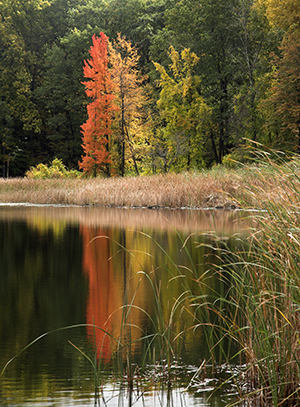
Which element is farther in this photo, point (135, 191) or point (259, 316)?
point (135, 191)

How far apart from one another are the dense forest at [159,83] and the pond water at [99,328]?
17350mm

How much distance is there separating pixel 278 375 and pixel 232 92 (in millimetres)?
32173

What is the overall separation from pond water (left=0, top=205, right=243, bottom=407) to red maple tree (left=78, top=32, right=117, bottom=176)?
19.3m

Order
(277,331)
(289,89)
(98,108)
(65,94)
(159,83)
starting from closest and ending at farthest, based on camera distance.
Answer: (277,331)
(289,89)
(98,108)
(159,83)
(65,94)

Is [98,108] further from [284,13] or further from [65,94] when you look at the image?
[65,94]

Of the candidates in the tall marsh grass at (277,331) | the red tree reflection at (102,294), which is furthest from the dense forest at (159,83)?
the tall marsh grass at (277,331)

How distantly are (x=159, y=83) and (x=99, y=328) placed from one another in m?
31.9

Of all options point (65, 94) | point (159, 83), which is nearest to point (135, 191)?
point (159, 83)

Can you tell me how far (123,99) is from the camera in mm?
30484

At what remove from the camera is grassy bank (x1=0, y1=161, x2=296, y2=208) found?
19219mm

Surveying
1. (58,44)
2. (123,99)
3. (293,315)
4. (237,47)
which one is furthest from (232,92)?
(293,315)

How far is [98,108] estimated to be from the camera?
30.0 meters

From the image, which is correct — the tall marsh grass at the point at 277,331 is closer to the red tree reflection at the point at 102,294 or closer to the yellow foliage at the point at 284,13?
the red tree reflection at the point at 102,294

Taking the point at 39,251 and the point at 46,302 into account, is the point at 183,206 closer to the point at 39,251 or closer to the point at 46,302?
the point at 39,251
